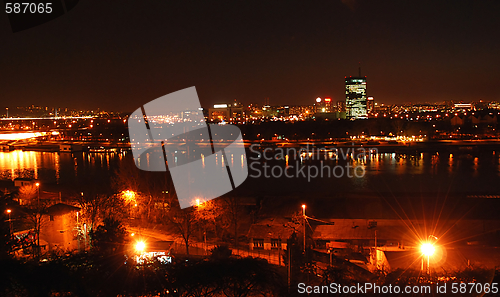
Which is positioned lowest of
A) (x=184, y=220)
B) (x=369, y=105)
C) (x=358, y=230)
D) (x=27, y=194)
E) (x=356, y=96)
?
(x=358, y=230)

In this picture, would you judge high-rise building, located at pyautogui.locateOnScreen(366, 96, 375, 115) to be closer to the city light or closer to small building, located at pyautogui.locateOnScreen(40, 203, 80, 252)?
the city light

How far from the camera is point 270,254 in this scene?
8.36 ft

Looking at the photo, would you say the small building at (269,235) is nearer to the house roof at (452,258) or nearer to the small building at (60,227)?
the house roof at (452,258)

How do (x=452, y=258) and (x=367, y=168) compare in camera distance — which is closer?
(x=452, y=258)

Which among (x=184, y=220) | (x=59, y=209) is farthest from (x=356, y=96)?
(x=59, y=209)

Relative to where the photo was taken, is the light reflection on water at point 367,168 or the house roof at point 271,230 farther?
the light reflection on water at point 367,168

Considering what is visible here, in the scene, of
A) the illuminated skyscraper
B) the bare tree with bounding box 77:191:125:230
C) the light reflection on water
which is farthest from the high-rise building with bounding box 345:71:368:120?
the bare tree with bounding box 77:191:125:230

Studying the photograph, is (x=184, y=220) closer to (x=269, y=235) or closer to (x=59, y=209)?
(x=269, y=235)

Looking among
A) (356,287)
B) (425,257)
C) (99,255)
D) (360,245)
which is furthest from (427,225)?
(99,255)

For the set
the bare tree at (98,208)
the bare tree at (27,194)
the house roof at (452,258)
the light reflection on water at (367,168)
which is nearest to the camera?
the house roof at (452,258)

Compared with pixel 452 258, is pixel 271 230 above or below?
below

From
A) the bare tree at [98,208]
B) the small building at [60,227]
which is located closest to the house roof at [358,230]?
the bare tree at [98,208]

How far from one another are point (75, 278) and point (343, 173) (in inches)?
271

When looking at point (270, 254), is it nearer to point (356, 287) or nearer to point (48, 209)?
point (356, 287)
